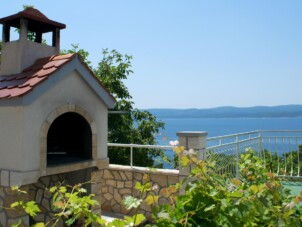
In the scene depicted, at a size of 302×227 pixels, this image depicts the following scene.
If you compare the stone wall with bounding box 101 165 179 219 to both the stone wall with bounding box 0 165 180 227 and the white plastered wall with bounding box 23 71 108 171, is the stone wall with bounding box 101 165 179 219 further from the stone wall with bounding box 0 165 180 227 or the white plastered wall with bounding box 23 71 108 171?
the white plastered wall with bounding box 23 71 108 171

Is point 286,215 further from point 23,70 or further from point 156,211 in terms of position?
point 23,70

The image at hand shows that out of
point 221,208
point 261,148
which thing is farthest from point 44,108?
point 261,148

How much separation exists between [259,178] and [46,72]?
13.5 ft

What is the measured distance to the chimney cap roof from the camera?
6184 millimetres

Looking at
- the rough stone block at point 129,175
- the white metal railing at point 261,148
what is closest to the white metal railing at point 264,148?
the white metal railing at point 261,148

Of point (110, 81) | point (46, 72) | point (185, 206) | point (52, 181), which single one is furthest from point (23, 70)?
point (110, 81)

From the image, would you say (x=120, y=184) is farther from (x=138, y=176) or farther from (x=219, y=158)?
(x=219, y=158)

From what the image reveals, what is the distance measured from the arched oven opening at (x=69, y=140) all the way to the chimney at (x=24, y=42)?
1453mm

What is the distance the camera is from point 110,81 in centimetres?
1298

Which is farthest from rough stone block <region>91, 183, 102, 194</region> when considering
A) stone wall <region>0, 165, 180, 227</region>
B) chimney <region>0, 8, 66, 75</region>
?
chimney <region>0, 8, 66, 75</region>

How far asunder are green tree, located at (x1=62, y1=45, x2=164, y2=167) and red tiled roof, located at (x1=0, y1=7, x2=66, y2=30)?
587 cm

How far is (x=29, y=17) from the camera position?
6188mm

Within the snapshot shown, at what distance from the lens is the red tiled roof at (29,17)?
20.2ft

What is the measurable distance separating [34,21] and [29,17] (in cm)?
39
